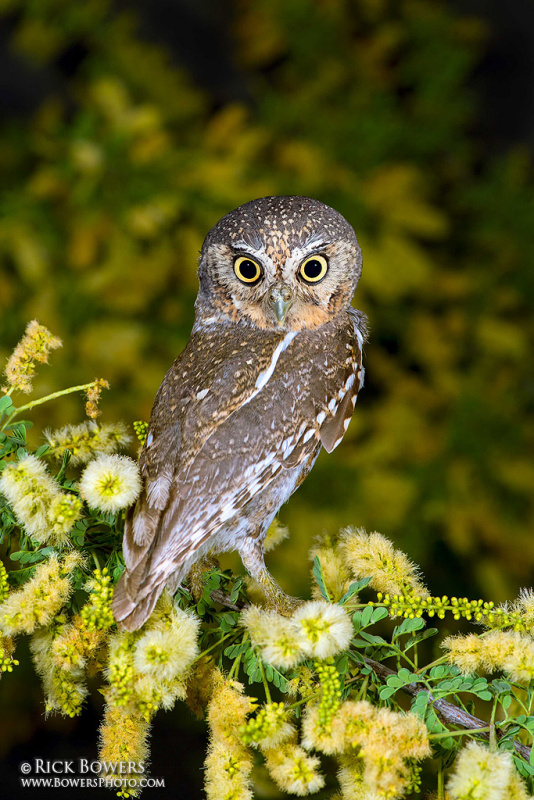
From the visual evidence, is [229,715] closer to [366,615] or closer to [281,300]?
[366,615]

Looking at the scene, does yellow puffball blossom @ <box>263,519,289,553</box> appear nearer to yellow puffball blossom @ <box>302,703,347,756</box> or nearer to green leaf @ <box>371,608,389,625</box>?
green leaf @ <box>371,608,389,625</box>

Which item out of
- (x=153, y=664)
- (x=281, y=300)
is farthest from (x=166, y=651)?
(x=281, y=300)

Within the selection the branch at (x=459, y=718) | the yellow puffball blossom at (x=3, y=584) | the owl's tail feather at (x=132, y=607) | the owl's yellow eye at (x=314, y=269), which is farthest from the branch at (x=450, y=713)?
the owl's yellow eye at (x=314, y=269)

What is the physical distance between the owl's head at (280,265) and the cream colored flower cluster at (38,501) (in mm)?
490

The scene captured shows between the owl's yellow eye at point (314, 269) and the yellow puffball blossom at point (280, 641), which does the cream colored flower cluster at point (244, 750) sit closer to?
the yellow puffball blossom at point (280, 641)

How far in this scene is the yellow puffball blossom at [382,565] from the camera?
1.22 m

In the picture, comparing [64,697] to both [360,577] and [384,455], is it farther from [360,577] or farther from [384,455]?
[384,455]

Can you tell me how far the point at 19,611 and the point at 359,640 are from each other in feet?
1.67

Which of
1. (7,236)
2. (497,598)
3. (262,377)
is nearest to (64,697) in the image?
(262,377)

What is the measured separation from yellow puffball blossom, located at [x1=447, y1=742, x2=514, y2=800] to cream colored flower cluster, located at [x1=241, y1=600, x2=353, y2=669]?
0.21 m

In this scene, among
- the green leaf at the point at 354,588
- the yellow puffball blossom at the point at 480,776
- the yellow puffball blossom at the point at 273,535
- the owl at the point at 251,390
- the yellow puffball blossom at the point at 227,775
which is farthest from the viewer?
the yellow puffball blossom at the point at 273,535

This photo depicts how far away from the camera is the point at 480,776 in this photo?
979 mm

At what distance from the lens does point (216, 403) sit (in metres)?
1.38

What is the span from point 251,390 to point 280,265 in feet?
0.76
